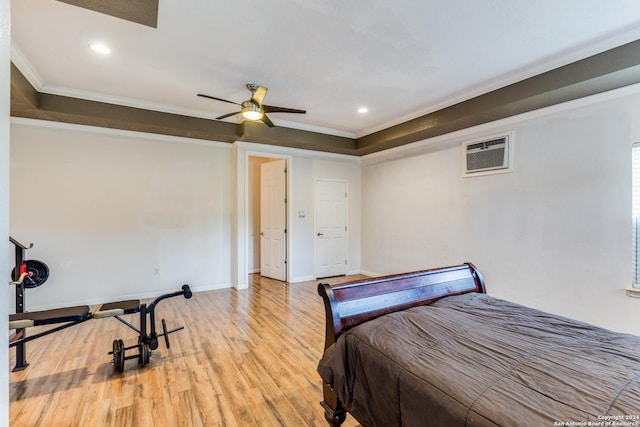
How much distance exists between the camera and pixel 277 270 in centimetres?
580

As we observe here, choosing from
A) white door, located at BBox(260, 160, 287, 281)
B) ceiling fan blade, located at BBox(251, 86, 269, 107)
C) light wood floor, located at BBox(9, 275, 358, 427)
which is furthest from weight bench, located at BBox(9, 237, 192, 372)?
white door, located at BBox(260, 160, 287, 281)

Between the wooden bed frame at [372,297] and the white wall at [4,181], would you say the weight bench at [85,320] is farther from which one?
the white wall at [4,181]

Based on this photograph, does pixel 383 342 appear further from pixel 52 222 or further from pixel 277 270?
pixel 52 222

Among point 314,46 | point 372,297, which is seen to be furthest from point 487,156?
Result: point 372,297

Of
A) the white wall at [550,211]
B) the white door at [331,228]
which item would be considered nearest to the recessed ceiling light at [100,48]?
the white door at [331,228]

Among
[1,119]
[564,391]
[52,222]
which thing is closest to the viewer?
[1,119]

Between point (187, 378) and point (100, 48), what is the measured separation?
10.2ft

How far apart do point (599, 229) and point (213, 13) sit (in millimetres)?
4201

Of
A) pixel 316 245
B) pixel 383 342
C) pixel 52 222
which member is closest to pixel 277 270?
pixel 316 245

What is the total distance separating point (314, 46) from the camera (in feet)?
8.76

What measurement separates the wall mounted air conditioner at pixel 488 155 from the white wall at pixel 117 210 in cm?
396

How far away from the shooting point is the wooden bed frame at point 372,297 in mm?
1779

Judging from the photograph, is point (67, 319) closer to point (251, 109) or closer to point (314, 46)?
point (251, 109)

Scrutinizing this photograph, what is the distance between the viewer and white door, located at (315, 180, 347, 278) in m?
5.93
